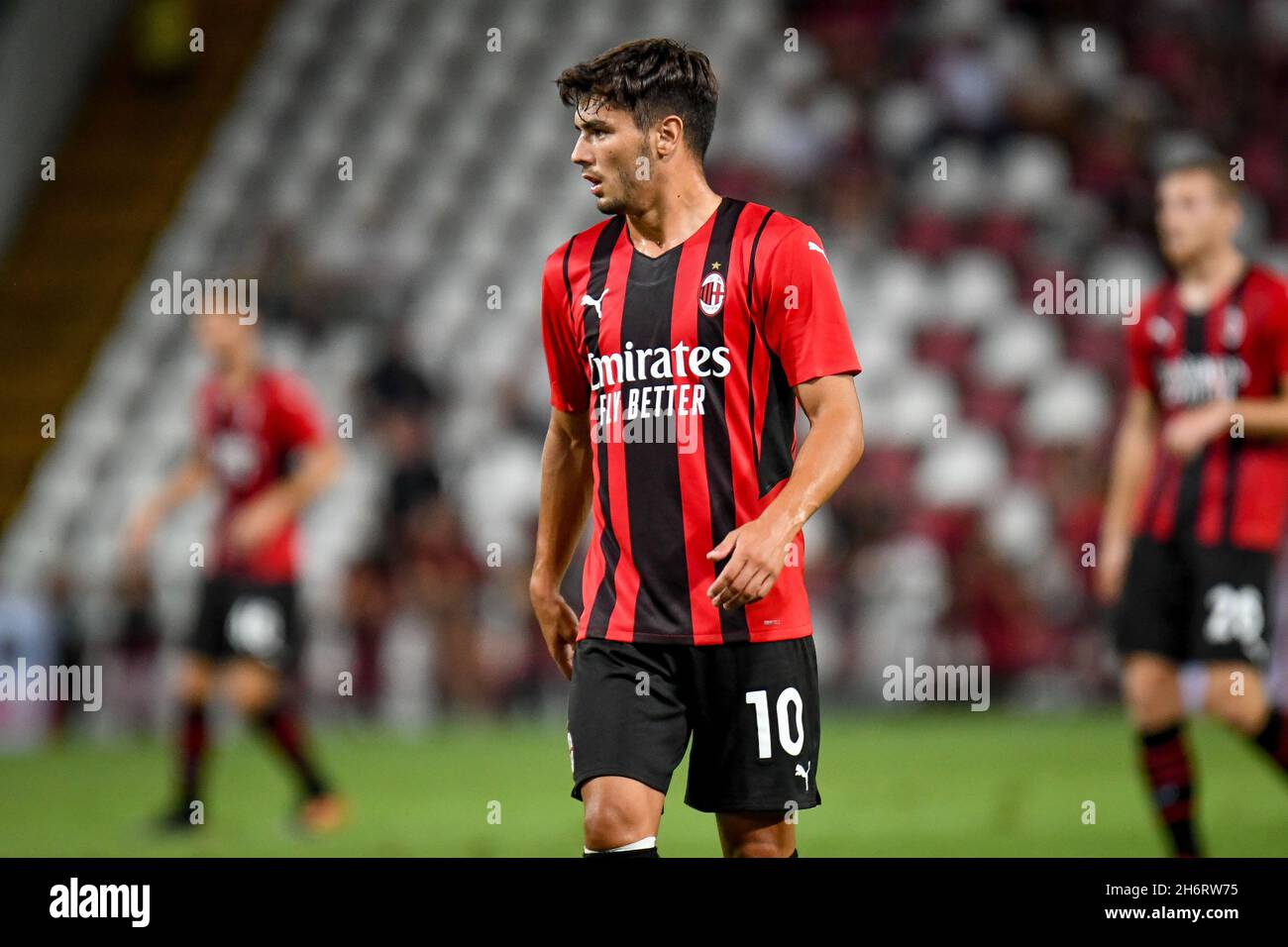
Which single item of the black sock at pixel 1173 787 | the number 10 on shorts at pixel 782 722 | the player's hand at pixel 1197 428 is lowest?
the black sock at pixel 1173 787

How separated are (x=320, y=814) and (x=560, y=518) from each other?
10.4 feet

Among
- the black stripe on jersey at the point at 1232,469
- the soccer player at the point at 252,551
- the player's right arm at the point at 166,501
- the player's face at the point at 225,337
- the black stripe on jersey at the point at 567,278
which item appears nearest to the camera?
the black stripe on jersey at the point at 567,278

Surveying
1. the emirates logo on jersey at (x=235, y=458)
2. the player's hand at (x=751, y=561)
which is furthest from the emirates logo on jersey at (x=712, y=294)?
the emirates logo on jersey at (x=235, y=458)

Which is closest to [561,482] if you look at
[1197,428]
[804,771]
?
[804,771]

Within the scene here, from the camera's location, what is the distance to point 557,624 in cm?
362

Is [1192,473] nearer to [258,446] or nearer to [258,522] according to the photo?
[258,522]

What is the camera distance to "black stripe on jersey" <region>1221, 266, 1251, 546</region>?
4.91m

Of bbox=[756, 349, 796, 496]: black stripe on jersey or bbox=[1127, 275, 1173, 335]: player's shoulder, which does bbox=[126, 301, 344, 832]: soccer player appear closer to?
bbox=[1127, 275, 1173, 335]: player's shoulder

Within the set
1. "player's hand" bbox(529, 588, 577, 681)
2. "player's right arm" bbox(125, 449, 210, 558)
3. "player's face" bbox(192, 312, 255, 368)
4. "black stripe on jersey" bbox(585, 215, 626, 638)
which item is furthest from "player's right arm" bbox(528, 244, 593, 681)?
"player's right arm" bbox(125, 449, 210, 558)

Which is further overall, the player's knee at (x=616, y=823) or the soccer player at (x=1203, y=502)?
the soccer player at (x=1203, y=502)

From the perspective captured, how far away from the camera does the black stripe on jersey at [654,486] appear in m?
3.35

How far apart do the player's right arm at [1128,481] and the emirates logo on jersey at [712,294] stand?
224cm

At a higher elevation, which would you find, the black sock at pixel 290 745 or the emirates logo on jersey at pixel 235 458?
the emirates logo on jersey at pixel 235 458

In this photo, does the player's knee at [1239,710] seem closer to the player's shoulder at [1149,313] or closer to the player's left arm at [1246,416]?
the player's left arm at [1246,416]
